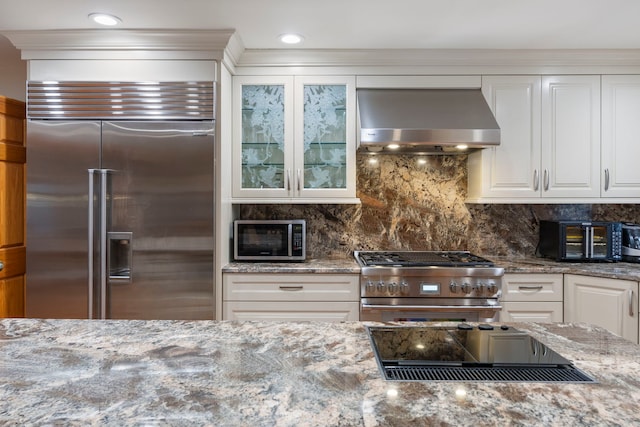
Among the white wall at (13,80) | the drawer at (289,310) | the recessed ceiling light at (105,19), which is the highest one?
the recessed ceiling light at (105,19)

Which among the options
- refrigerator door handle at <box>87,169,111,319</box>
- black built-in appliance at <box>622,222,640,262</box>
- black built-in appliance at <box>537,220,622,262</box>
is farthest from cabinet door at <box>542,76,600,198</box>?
refrigerator door handle at <box>87,169,111,319</box>

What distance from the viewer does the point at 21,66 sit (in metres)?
3.14

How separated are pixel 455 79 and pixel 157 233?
2.22 m

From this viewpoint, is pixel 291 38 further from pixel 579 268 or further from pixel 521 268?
pixel 579 268

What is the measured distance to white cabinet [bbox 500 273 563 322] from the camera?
2639 mm

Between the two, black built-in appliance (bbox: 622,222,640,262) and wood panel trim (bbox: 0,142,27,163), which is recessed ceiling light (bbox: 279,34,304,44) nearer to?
wood panel trim (bbox: 0,142,27,163)

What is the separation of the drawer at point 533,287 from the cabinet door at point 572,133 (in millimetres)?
629

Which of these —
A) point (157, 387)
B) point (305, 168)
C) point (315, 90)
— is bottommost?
point (157, 387)

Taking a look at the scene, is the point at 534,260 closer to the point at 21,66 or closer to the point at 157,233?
the point at 157,233

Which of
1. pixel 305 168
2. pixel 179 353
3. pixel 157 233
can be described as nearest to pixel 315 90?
pixel 305 168

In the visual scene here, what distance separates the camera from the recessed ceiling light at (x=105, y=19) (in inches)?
90.6

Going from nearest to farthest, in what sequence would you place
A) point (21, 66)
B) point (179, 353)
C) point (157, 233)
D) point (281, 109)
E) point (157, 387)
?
Result: point (157, 387), point (179, 353), point (157, 233), point (281, 109), point (21, 66)

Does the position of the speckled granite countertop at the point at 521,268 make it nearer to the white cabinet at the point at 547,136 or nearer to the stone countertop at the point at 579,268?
the stone countertop at the point at 579,268

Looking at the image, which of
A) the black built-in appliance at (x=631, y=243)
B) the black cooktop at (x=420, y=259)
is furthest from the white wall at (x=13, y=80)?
the black built-in appliance at (x=631, y=243)
